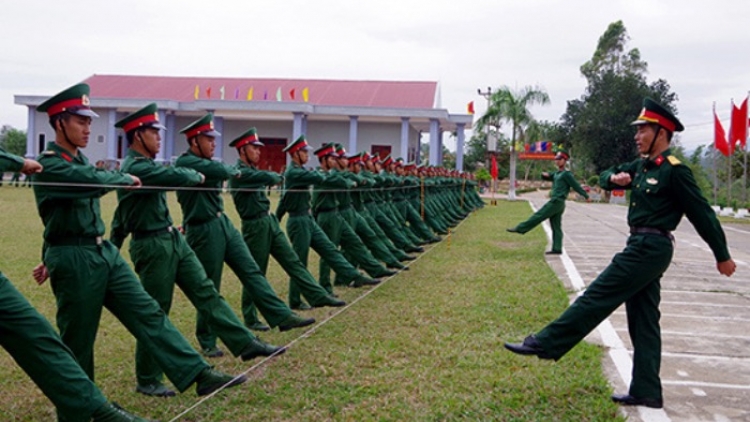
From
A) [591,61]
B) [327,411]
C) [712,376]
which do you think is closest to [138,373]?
[327,411]

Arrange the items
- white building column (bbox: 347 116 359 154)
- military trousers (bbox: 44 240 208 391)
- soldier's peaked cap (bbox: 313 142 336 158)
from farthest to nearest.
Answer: white building column (bbox: 347 116 359 154), soldier's peaked cap (bbox: 313 142 336 158), military trousers (bbox: 44 240 208 391)

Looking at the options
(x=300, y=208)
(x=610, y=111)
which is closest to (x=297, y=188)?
(x=300, y=208)

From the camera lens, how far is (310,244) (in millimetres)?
8242

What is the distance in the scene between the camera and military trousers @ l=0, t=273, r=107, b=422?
3436 mm

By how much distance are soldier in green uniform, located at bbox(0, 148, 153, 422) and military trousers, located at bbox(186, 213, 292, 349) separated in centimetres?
237

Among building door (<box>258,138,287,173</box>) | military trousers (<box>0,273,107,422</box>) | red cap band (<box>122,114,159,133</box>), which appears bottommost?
military trousers (<box>0,273,107,422</box>)

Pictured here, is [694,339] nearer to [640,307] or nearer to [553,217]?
[640,307]

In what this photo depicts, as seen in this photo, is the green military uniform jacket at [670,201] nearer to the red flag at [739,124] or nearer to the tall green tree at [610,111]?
the red flag at [739,124]

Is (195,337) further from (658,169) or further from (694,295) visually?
(694,295)

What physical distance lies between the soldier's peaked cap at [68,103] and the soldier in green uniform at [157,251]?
0.71 metres

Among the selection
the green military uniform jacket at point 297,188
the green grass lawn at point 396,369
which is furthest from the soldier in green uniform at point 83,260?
the green military uniform jacket at point 297,188

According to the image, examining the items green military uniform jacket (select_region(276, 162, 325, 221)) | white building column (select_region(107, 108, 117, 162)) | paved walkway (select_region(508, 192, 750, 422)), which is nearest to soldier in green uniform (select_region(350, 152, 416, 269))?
green military uniform jacket (select_region(276, 162, 325, 221))

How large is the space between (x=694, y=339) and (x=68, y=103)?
571 centimetres

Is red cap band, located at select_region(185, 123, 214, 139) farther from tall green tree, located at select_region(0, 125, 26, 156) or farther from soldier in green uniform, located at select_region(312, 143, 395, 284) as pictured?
tall green tree, located at select_region(0, 125, 26, 156)
